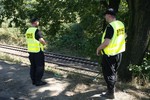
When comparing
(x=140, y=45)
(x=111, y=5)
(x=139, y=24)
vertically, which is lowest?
(x=140, y=45)

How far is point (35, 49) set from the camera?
803 cm

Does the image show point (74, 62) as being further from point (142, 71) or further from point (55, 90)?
point (55, 90)

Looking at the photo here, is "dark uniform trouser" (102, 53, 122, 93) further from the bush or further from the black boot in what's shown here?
the bush

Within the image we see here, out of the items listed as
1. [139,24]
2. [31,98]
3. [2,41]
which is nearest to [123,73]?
[139,24]

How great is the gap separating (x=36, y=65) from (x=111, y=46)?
2533 millimetres

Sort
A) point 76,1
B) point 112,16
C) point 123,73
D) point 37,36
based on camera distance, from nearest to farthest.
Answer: point 112,16
point 37,36
point 123,73
point 76,1

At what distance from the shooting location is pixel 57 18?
13.8 m

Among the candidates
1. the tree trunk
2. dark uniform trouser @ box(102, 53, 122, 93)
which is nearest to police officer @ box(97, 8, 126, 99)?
dark uniform trouser @ box(102, 53, 122, 93)

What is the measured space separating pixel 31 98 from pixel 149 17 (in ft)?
13.8

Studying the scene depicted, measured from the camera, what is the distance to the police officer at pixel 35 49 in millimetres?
7879

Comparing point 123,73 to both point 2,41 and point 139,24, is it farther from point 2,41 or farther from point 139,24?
point 2,41

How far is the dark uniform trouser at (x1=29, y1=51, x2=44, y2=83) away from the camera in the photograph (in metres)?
8.09

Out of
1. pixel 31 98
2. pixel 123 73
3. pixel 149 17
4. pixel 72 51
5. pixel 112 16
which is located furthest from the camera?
pixel 72 51

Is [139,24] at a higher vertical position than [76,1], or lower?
lower
